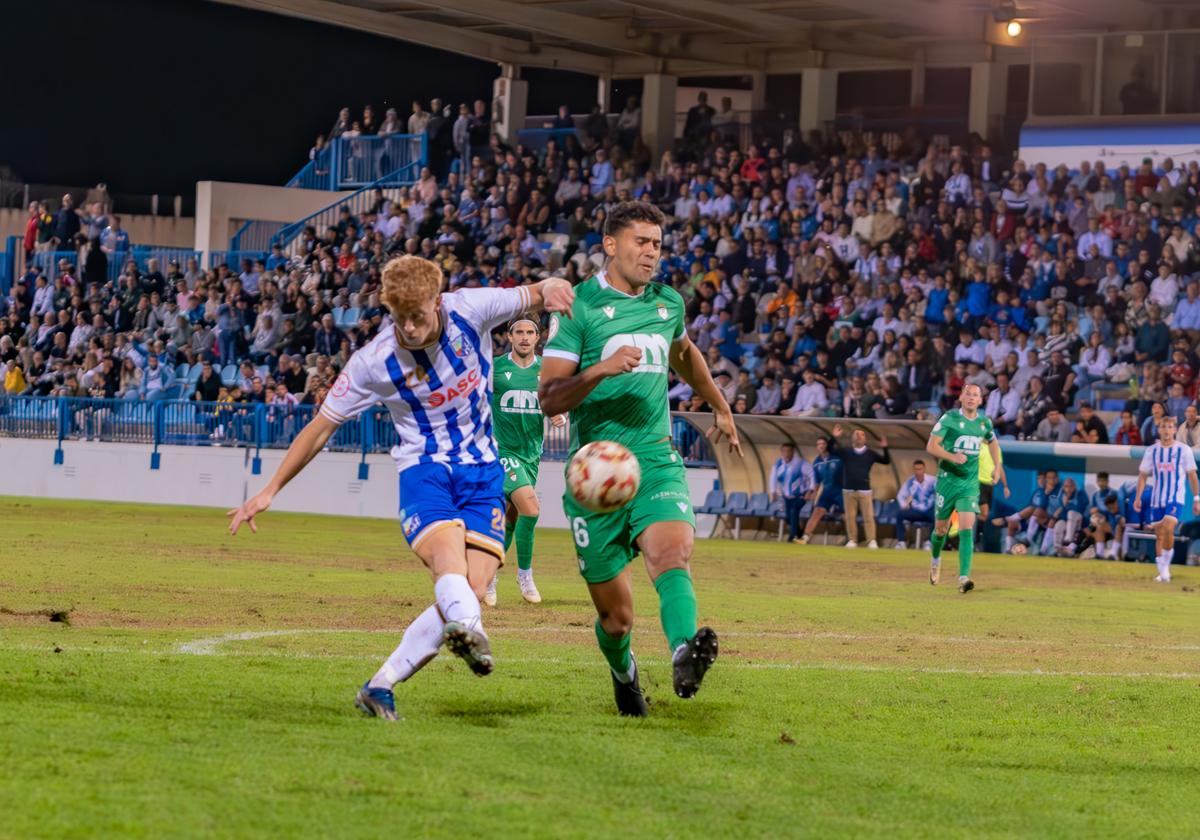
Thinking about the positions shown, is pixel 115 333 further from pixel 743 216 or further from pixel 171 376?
pixel 743 216

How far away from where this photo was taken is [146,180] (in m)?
48.4

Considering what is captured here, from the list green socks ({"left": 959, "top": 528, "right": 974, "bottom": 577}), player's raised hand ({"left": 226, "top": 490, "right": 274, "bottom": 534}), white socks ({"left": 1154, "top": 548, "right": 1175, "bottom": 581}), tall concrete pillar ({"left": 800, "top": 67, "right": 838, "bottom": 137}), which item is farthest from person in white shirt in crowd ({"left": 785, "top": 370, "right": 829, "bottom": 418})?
player's raised hand ({"left": 226, "top": 490, "right": 274, "bottom": 534})

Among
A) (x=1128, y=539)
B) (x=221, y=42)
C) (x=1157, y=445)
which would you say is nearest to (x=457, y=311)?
(x=1157, y=445)

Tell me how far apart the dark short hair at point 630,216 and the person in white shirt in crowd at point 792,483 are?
68.7 feet

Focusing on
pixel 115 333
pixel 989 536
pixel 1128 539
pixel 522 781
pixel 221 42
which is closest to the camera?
pixel 522 781

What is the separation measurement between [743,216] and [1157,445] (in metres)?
12.8

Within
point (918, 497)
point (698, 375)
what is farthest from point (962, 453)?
point (698, 375)

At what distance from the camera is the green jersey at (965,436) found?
20438 millimetres

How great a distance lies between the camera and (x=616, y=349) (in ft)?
27.3

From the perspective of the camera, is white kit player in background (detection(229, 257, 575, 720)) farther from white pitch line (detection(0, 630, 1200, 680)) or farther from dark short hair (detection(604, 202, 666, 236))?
white pitch line (detection(0, 630, 1200, 680))

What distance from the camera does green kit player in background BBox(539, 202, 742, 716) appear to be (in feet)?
26.9

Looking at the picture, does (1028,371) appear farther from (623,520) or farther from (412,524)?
Answer: (412,524)

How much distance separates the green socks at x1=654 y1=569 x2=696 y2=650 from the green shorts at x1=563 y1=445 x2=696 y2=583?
0.24m

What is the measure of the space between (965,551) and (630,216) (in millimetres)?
11991
